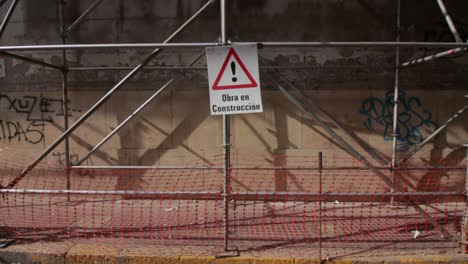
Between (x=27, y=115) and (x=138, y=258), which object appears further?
(x=27, y=115)

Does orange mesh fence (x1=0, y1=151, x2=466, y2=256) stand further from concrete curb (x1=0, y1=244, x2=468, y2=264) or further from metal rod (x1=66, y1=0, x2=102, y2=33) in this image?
metal rod (x1=66, y1=0, x2=102, y2=33)

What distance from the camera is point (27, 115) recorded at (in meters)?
6.38

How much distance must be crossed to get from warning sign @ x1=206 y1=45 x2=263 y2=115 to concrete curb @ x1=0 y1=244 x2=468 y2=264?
5.49ft

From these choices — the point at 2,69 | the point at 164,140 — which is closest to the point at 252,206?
the point at 164,140

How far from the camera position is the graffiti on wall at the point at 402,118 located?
20.0ft

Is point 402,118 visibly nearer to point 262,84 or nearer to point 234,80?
point 262,84

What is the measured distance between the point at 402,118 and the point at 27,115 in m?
6.78

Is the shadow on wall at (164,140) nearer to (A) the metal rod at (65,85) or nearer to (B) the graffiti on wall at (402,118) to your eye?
(A) the metal rod at (65,85)

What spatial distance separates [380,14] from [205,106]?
3.45 meters

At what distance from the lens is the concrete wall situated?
6.06 m

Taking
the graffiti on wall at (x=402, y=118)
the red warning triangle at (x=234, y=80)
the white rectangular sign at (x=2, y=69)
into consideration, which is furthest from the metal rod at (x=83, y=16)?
the graffiti on wall at (x=402, y=118)

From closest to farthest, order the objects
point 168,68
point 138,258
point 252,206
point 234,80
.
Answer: point 234,80 → point 138,258 → point 168,68 → point 252,206

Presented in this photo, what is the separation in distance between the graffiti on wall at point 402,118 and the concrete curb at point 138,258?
8.42 ft

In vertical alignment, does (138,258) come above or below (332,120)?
below
